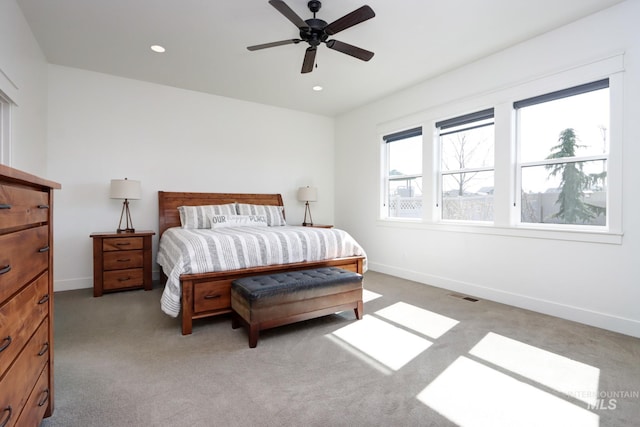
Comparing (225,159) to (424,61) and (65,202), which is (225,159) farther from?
(424,61)

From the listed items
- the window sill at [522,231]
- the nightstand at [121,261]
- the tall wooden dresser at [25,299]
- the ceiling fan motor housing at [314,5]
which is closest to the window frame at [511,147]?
the window sill at [522,231]

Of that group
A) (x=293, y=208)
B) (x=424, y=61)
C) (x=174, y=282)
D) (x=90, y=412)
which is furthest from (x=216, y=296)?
(x=424, y=61)

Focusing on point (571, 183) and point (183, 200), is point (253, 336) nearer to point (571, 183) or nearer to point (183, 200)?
point (183, 200)

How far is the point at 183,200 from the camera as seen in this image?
4.66m

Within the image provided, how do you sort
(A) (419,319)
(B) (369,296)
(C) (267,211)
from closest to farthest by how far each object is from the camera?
(A) (419,319)
(B) (369,296)
(C) (267,211)

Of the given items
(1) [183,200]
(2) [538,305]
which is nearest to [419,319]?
(2) [538,305]

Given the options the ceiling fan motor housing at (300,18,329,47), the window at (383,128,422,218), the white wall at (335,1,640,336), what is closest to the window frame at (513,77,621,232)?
the white wall at (335,1,640,336)

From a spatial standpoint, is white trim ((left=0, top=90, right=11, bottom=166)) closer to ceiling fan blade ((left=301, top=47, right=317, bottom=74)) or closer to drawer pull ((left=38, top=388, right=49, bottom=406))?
drawer pull ((left=38, top=388, right=49, bottom=406))

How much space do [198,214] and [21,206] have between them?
10.6 ft

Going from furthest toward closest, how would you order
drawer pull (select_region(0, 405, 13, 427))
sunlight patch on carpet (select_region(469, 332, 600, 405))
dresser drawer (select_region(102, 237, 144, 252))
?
dresser drawer (select_region(102, 237, 144, 252))
sunlight patch on carpet (select_region(469, 332, 600, 405))
drawer pull (select_region(0, 405, 13, 427))

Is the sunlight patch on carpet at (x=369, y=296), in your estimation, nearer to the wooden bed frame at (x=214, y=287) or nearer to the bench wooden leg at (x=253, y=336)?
the wooden bed frame at (x=214, y=287)

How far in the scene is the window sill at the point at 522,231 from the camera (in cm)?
283

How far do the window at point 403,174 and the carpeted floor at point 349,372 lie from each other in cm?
205

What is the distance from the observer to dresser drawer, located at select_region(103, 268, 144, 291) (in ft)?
12.4
